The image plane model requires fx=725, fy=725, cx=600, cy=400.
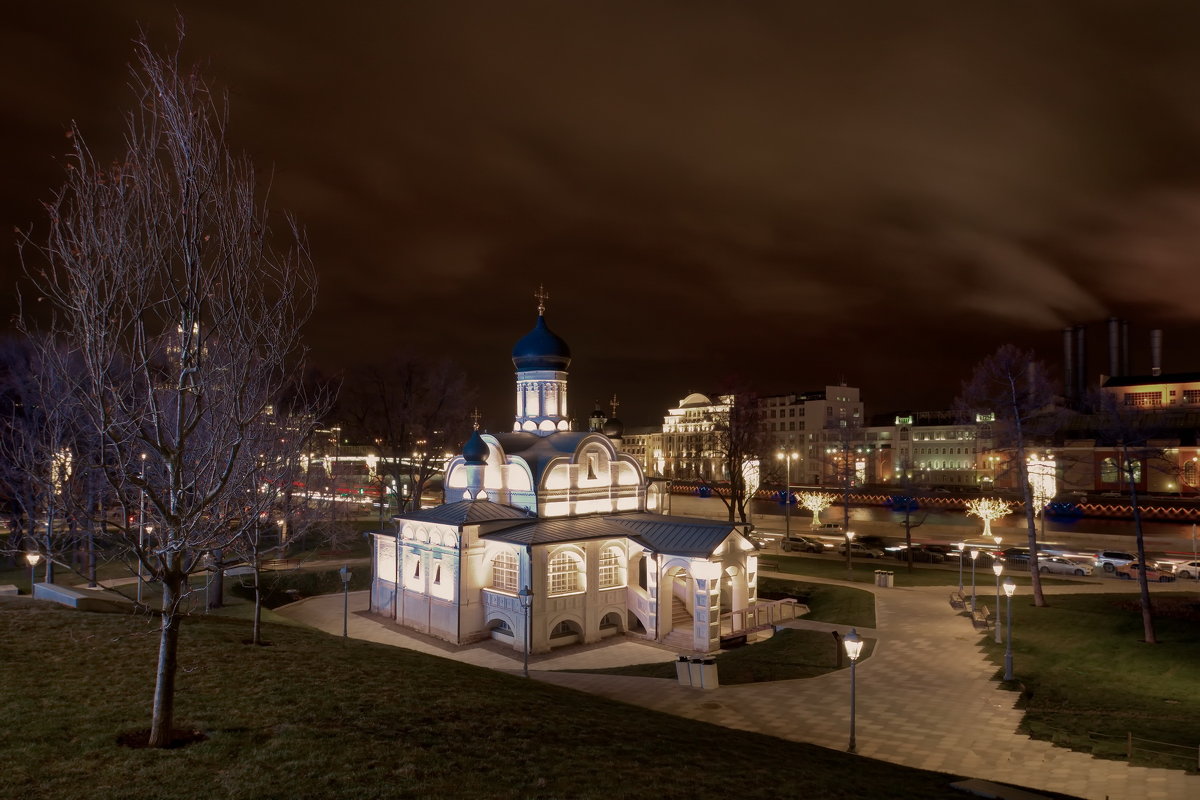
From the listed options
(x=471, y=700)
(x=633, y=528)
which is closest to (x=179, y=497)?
(x=471, y=700)

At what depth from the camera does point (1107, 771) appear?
13359 millimetres

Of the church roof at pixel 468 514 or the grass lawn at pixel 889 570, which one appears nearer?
the church roof at pixel 468 514

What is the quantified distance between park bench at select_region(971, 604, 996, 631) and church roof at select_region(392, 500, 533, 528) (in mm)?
16105

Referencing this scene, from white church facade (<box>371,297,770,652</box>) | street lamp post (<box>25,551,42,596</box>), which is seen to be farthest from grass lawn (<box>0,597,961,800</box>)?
white church facade (<box>371,297,770,652</box>)

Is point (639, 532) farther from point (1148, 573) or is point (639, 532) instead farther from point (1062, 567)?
point (1148, 573)

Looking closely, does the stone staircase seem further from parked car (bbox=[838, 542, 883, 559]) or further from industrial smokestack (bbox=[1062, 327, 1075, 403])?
industrial smokestack (bbox=[1062, 327, 1075, 403])

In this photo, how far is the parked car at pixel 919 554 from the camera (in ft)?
131

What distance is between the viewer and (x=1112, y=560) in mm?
36719

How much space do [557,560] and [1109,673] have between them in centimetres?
1613

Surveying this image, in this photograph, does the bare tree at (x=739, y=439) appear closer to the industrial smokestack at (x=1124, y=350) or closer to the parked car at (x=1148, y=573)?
the parked car at (x=1148, y=573)

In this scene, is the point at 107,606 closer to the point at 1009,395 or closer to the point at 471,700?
the point at 471,700

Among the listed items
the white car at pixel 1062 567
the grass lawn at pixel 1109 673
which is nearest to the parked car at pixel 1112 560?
the white car at pixel 1062 567

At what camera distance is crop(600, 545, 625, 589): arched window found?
26094 mm

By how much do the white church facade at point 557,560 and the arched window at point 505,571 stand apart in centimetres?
4
